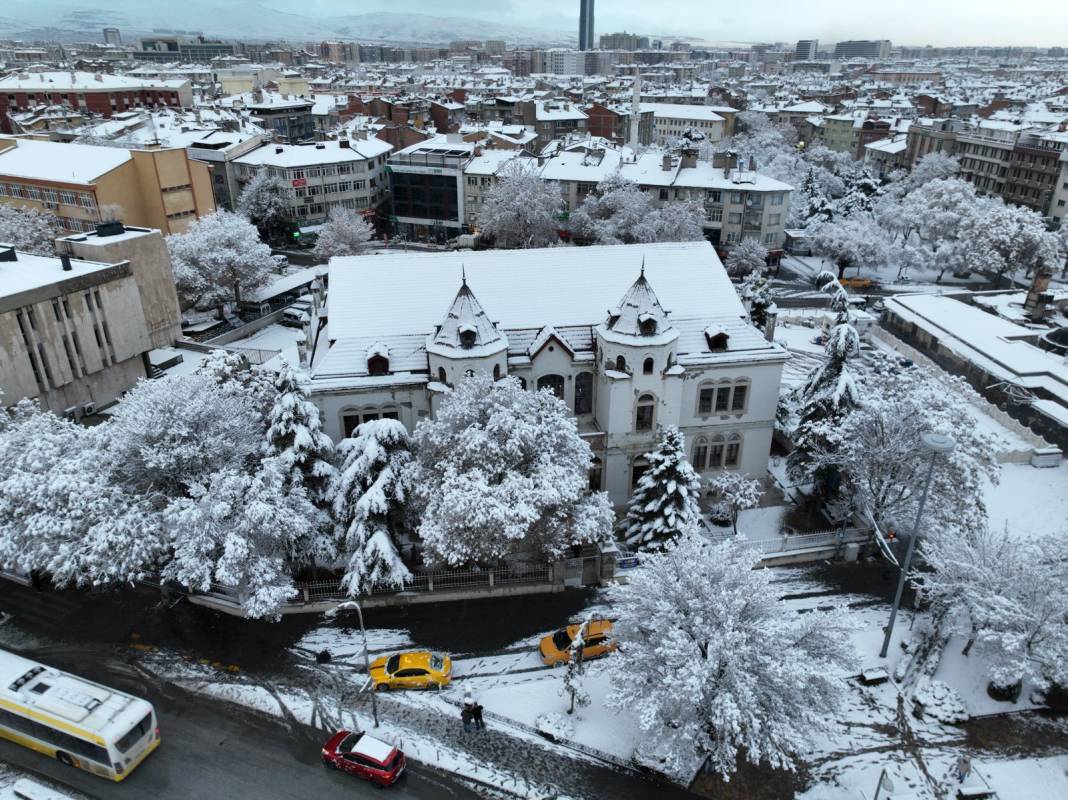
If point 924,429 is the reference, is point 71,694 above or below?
below

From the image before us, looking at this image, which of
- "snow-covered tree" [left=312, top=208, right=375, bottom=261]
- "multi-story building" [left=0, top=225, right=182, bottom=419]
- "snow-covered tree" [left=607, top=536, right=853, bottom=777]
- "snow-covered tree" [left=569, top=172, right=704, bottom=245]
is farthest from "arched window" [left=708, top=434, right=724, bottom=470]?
"snow-covered tree" [left=312, top=208, right=375, bottom=261]

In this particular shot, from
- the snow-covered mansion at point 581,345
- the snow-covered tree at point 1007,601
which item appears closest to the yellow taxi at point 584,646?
the snow-covered mansion at point 581,345

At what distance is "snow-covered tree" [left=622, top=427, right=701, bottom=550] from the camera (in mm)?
35562

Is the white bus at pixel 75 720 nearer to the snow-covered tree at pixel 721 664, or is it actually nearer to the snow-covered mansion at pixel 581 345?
the snow-covered tree at pixel 721 664

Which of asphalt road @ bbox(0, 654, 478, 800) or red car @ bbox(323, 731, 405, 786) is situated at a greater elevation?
red car @ bbox(323, 731, 405, 786)

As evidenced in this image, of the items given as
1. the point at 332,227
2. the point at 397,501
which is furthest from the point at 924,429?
the point at 332,227

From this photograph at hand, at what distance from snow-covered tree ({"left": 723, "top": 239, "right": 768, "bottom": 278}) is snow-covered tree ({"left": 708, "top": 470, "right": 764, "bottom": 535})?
163 feet

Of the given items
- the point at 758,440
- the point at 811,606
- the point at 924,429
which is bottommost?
the point at 811,606

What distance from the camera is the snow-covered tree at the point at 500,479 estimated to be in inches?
1227

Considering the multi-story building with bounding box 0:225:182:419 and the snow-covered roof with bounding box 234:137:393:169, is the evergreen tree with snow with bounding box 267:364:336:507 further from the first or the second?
the snow-covered roof with bounding box 234:137:393:169

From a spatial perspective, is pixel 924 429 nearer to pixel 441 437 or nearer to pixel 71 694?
pixel 441 437

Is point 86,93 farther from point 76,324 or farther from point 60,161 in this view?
point 76,324

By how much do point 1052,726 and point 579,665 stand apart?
1853cm

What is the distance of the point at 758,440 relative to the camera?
44.1 meters
